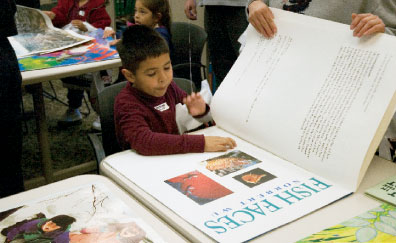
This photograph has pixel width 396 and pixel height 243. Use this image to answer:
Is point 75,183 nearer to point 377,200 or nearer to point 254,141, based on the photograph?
point 254,141

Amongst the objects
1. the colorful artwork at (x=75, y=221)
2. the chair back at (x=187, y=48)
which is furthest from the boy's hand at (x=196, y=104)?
the chair back at (x=187, y=48)

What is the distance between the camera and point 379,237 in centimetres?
63

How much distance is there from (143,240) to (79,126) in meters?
2.57

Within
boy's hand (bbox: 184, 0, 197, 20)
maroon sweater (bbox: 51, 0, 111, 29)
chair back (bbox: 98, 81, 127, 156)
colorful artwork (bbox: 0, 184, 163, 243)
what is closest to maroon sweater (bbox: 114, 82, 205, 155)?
chair back (bbox: 98, 81, 127, 156)

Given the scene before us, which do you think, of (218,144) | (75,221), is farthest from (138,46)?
(75,221)

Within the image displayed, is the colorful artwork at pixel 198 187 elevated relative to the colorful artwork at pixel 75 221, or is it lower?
elevated

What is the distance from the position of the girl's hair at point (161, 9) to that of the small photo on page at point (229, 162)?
1.75m

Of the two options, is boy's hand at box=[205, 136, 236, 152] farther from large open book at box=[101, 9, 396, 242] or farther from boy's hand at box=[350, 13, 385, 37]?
boy's hand at box=[350, 13, 385, 37]

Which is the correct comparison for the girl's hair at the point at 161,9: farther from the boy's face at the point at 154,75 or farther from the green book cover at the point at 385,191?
the green book cover at the point at 385,191

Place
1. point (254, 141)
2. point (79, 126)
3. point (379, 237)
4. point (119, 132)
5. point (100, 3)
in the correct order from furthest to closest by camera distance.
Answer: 1. point (79, 126)
2. point (100, 3)
3. point (119, 132)
4. point (254, 141)
5. point (379, 237)

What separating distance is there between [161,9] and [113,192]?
1946mm

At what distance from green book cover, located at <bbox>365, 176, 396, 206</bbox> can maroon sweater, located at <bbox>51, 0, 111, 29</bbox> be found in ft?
7.62

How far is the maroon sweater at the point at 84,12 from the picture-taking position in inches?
108

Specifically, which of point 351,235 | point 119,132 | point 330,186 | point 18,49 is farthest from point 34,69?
point 351,235
